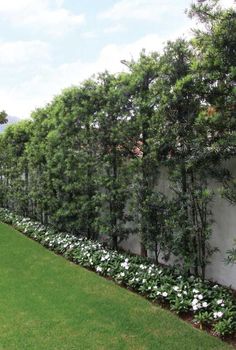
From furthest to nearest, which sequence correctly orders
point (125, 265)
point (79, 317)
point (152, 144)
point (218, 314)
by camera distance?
point (125, 265) < point (152, 144) < point (79, 317) < point (218, 314)

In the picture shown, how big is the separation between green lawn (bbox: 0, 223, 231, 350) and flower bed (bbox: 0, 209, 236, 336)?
0.53 feet

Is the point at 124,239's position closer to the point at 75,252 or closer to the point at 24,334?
the point at 75,252

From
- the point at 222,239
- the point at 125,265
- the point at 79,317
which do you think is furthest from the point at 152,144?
the point at 79,317

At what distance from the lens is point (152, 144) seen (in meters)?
6.29

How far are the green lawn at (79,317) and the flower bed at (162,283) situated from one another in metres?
0.16

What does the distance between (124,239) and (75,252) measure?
2.94ft

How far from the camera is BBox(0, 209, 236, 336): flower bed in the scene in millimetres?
4621

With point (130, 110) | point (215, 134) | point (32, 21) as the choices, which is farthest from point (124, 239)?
point (32, 21)

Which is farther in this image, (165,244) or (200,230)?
(165,244)

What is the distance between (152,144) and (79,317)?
2569 millimetres

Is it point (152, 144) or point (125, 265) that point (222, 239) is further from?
point (152, 144)

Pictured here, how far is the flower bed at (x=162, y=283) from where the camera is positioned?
Result: 462 centimetres

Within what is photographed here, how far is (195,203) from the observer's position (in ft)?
19.0

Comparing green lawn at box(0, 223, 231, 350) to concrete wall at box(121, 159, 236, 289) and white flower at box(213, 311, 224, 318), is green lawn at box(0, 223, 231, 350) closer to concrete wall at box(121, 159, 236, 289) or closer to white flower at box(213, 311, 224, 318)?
white flower at box(213, 311, 224, 318)
